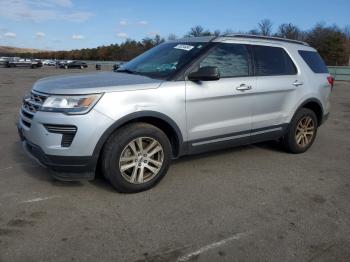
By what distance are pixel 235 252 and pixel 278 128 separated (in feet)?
9.45

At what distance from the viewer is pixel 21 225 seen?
344 cm

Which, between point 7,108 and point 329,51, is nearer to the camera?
point 7,108

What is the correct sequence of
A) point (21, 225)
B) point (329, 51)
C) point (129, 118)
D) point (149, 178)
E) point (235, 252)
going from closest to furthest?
point (235, 252) → point (21, 225) → point (129, 118) → point (149, 178) → point (329, 51)

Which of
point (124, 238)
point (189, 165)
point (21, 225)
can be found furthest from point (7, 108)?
point (124, 238)

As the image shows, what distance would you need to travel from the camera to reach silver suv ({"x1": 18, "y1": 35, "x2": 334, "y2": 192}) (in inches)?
150

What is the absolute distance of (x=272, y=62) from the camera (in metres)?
5.39

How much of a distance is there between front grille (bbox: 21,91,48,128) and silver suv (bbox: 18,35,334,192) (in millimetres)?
15

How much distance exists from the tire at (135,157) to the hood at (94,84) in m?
0.45

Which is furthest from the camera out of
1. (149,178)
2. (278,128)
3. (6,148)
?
(6,148)

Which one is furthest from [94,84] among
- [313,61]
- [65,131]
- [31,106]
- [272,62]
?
[313,61]

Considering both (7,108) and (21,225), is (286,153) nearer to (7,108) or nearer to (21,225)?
(21,225)

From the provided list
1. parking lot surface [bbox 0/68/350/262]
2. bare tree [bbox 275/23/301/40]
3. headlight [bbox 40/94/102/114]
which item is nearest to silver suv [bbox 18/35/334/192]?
headlight [bbox 40/94/102/114]

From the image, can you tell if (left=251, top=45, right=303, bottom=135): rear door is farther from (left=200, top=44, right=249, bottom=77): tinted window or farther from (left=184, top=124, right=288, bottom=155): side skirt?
(left=200, top=44, right=249, bottom=77): tinted window

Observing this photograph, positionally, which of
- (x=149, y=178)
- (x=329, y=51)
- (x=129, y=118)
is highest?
(x=329, y=51)
